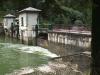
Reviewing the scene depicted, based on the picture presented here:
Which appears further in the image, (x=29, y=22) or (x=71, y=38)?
(x=29, y=22)

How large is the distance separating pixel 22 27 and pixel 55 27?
4960mm

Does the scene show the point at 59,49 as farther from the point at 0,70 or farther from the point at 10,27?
the point at 10,27

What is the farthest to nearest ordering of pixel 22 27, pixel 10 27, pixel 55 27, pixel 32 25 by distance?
pixel 10 27 < pixel 22 27 < pixel 32 25 < pixel 55 27

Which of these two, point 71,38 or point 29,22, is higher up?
point 29,22

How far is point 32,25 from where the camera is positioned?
89.4ft

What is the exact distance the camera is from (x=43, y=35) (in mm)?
26250

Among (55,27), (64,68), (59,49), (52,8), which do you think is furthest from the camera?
(55,27)

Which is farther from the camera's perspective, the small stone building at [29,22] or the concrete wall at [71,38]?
the small stone building at [29,22]

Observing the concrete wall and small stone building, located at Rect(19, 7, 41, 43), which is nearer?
the concrete wall

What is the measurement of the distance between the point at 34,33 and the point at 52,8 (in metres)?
22.7
